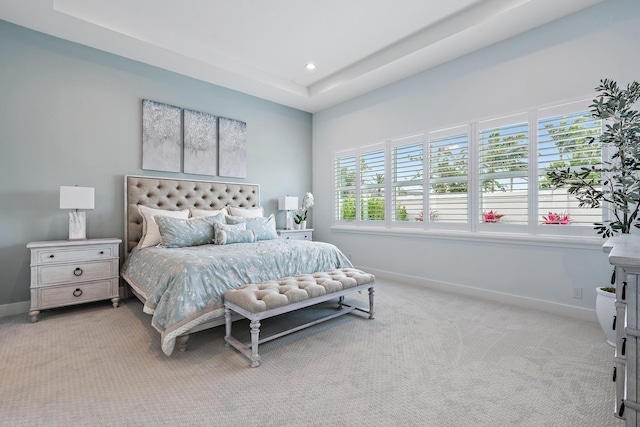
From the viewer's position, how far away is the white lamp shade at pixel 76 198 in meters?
3.11

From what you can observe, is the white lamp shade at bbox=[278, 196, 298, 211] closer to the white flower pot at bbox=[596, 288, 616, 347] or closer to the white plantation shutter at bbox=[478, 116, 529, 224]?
the white plantation shutter at bbox=[478, 116, 529, 224]

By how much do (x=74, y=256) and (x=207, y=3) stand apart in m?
2.89

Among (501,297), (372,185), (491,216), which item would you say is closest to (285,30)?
(372,185)

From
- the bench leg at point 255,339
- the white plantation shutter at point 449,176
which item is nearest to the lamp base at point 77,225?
the bench leg at point 255,339

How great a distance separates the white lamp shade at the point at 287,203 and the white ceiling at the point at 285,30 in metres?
1.85

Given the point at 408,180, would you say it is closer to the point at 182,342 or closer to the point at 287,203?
the point at 287,203

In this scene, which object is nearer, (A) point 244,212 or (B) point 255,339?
(B) point 255,339

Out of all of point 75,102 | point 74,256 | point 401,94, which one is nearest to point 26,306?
point 74,256

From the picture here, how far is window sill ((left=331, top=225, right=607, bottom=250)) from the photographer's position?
2969 mm

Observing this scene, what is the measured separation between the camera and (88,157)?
3578 mm

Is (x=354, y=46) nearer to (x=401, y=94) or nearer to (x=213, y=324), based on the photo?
(x=401, y=94)

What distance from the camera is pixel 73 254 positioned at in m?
3.11

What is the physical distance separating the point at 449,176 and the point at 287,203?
2.56 meters

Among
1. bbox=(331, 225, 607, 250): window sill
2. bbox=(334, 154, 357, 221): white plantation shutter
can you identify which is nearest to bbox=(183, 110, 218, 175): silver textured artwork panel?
bbox=(334, 154, 357, 221): white plantation shutter
